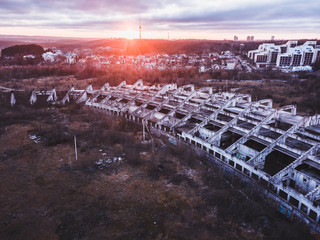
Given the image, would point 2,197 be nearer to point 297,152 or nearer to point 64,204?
point 64,204

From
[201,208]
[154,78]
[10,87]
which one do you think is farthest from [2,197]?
[154,78]

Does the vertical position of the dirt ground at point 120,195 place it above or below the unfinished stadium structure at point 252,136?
below

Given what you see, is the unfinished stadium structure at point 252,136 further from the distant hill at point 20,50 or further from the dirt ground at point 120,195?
the distant hill at point 20,50

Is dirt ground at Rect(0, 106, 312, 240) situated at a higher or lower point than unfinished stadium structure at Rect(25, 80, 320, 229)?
lower

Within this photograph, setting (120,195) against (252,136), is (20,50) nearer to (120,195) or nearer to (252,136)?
(120,195)

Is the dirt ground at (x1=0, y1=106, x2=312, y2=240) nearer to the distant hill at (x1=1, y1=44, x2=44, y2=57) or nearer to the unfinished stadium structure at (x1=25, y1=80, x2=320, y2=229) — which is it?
the unfinished stadium structure at (x1=25, y1=80, x2=320, y2=229)

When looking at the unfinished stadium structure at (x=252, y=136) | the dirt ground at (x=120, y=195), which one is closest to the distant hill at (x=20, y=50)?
the unfinished stadium structure at (x=252, y=136)

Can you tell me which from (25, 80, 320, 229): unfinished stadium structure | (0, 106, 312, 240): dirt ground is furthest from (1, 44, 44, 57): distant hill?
(0, 106, 312, 240): dirt ground
